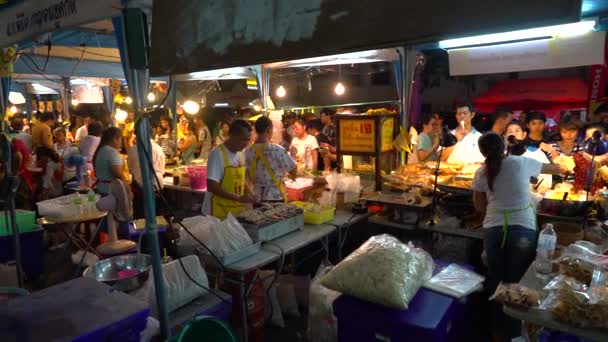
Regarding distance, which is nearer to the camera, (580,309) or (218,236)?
(580,309)

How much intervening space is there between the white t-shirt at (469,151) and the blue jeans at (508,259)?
218 centimetres

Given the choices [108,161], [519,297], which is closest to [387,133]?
[519,297]

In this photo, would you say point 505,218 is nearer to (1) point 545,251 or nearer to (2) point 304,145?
(1) point 545,251

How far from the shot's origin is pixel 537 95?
1173 cm

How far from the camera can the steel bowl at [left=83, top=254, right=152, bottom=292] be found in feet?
9.00

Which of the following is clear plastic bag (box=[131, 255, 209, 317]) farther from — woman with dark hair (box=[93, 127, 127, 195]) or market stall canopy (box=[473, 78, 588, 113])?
market stall canopy (box=[473, 78, 588, 113])

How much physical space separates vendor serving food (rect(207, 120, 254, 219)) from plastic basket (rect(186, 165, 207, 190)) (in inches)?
97.3

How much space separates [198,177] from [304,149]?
2.04 metres

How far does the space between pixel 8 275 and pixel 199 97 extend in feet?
40.6

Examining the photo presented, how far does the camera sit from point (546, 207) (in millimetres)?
3795

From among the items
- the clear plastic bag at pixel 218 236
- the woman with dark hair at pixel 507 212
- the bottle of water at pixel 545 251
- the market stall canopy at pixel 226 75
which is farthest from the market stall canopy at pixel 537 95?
the clear plastic bag at pixel 218 236

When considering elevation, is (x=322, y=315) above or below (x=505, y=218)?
below

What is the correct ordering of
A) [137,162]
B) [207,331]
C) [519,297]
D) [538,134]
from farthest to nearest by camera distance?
[137,162], [538,134], [519,297], [207,331]

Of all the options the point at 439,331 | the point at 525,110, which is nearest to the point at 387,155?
the point at 439,331
